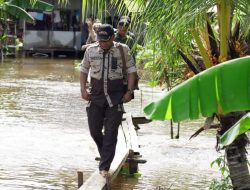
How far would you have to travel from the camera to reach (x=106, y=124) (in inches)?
306

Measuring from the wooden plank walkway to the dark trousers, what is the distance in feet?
0.53

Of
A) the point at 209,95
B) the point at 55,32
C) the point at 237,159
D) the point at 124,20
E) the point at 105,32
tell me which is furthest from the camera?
the point at 55,32

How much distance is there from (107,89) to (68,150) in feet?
9.72

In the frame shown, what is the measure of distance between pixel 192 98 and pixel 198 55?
2.98 metres

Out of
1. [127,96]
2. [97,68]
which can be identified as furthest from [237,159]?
[97,68]

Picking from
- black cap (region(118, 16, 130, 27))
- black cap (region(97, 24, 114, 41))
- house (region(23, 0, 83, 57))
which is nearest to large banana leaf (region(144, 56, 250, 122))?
black cap (region(97, 24, 114, 41))

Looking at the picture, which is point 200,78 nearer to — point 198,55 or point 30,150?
point 198,55

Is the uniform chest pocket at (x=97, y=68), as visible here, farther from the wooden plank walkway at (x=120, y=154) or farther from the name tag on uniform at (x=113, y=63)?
the wooden plank walkway at (x=120, y=154)

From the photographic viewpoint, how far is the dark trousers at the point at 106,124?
7.71 metres

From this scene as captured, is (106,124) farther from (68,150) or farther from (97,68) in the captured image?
(68,150)

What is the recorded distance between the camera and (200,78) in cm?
549

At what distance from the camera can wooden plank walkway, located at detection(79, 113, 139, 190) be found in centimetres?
716

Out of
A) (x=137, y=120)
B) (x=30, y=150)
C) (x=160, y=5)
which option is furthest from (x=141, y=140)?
(x=160, y=5)

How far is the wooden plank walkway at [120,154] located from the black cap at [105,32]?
141 cm
